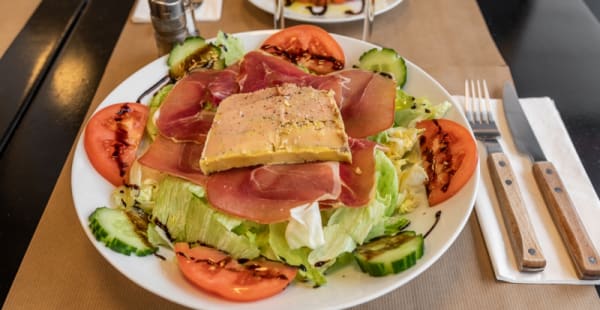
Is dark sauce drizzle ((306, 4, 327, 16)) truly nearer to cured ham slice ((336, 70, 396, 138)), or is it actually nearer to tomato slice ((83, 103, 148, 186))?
cured ham slice ((336, 70, 396, 138))

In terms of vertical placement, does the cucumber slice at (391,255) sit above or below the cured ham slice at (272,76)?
below

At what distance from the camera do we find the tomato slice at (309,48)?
6.04 ft

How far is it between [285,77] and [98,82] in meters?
1.04

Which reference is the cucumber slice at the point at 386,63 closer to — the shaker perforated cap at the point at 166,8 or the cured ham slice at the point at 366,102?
the cured ham slice at the point at 366,102

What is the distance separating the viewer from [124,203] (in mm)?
1384

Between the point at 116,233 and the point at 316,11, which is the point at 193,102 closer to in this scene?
the point at 116,233

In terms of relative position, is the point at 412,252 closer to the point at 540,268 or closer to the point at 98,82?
the point at 540,268

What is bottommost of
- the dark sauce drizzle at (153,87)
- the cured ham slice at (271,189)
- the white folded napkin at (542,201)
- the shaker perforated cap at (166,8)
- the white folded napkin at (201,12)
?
the white folded napkin at (542,201)

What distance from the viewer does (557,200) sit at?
58.2 inches

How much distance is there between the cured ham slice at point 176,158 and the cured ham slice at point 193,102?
0.08 feet

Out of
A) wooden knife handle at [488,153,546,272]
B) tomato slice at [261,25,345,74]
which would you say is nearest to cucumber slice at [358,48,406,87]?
tomato slice at [261,25,345,74]

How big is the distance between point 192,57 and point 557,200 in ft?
4.59

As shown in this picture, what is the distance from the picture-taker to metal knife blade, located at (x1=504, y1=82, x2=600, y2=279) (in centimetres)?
135

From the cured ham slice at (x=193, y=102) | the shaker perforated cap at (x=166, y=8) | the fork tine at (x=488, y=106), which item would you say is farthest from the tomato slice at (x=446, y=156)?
the shaker perforated cap at (x=166, y=8)
